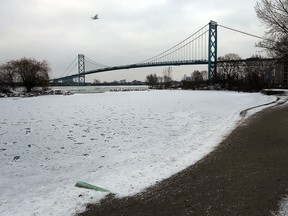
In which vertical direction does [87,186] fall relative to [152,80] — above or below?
below

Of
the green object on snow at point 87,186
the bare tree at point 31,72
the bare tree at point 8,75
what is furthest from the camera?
the bare tree at point 8,75

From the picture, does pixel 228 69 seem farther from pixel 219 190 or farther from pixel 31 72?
pixel 219 190

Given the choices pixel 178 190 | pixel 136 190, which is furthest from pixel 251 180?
pixel 136 190

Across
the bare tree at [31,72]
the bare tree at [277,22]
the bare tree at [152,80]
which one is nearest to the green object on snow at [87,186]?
the bare tree at [277,22]

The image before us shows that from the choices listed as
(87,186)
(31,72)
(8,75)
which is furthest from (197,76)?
(87,186)

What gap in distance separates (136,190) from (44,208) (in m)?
1.57

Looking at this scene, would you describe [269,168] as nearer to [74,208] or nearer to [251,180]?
[251,180]

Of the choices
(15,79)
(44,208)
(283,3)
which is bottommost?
(44,208)

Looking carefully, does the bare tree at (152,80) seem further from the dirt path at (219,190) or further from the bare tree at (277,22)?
the dirt path at (219,190)

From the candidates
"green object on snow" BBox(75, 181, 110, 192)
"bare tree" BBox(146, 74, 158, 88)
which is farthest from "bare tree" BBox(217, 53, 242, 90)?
"green object on snow" BBox(75, 181, 110, 192)

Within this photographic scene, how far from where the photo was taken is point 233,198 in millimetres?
4457

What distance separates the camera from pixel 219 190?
15.8 ft

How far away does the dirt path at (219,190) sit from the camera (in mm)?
4164

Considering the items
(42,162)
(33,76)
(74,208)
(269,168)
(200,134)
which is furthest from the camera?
(33,76)
